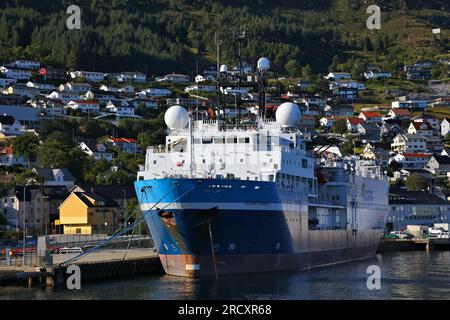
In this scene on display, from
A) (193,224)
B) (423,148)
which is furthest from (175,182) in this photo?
(423,148)

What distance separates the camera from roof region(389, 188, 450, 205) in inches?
4265

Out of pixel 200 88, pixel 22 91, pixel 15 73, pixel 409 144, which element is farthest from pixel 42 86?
pixel 409 144

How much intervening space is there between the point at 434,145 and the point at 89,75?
68749 mm

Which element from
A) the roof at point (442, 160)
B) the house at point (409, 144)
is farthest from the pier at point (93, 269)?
the house at point (409, 144)

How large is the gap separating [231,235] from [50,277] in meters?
9.97

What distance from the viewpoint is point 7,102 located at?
151 meters

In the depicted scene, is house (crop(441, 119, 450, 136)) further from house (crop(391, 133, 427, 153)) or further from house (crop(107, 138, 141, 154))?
house (crop(107, 138, 141, 154))

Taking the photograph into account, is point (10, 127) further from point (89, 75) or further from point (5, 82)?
point (89, 75)

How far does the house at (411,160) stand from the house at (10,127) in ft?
188

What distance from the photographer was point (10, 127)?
133875 mm

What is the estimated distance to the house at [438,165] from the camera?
148m

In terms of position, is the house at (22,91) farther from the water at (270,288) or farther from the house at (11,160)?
the water at (270,288)

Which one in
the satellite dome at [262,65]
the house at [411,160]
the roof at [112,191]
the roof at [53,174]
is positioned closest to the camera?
the satellite dome at [262,65]
